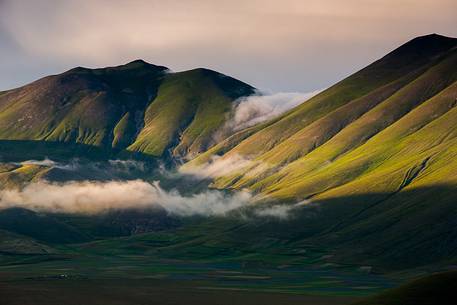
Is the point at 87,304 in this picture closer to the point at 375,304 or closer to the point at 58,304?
the point at 58,304

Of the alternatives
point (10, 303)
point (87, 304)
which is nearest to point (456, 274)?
point (87, 304)

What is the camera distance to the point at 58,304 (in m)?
198

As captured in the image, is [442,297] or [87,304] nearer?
[442,297]

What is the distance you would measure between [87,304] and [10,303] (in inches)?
711

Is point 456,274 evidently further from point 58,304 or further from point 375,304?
point 58,304

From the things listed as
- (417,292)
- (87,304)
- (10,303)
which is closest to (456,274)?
(417,292)

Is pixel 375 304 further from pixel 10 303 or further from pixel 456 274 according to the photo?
pixel 10 303

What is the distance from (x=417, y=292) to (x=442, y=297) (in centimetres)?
627

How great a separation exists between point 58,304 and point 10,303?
11250 mm

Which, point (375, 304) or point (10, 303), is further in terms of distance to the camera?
point (10, 303)

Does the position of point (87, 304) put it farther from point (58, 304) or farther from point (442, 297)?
point (442, 297)

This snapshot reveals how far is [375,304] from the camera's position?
154 m

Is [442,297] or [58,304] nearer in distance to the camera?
[442,297]

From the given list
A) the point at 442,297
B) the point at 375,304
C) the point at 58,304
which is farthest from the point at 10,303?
the point at 442,297
